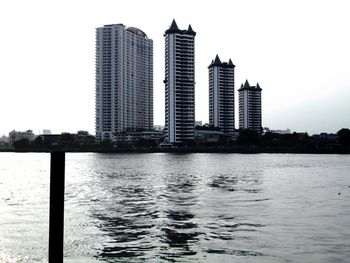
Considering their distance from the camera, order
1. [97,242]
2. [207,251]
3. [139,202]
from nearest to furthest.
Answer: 1. [207,251]
2. [97,242]
3. [139,202]

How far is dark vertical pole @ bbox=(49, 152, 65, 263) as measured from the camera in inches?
399

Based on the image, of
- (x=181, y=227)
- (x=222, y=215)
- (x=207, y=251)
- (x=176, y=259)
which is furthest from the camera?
(x=222, y=215)

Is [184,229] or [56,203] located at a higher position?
[56,203]

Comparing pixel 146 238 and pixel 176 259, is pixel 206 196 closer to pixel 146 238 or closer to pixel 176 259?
pixel 146 238

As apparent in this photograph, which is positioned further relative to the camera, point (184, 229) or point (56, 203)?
point (184, 229)

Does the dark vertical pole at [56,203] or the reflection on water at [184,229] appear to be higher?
the dark vertical pole at [56,203]

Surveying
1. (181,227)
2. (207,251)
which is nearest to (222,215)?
(181,227)

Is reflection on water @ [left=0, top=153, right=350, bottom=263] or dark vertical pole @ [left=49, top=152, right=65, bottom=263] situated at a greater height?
dark vertical pole @ [left=49, top=152, right=65, bottom=263]

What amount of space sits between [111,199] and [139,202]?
3733 mm

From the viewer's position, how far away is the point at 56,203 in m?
10.6

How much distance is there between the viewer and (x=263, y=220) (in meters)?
28.3

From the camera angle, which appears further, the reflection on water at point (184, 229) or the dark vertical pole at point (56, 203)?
the reflection on water at point (184, 229)

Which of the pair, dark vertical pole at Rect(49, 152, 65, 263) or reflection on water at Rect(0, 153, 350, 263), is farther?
reflection on water at Rect(0, 153, 350, 263)

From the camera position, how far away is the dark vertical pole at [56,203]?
10145 mm
